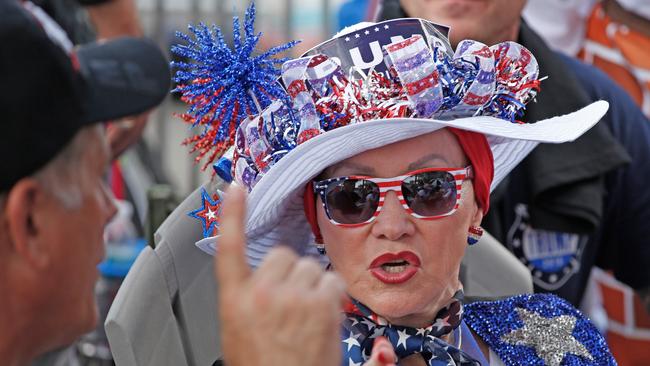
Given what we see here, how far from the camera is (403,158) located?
274 centimetres

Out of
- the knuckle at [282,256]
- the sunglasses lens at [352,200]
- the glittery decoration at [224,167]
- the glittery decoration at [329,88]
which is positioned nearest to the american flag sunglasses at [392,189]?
the sunglasses lens at [352,200]

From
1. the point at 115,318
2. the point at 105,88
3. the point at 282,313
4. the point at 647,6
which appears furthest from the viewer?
the point at 647,6

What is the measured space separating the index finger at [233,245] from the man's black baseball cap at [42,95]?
363 millimetres

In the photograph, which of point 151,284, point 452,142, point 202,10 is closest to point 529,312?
point 452,142

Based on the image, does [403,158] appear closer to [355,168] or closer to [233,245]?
[355,168]

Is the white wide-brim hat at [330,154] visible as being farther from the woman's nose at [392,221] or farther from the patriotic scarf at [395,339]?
the patriotic scarf at [395,339]

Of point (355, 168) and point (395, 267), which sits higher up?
point (355, 168)

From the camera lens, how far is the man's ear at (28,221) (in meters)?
1.88

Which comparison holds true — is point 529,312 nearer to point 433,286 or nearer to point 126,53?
point 433,286

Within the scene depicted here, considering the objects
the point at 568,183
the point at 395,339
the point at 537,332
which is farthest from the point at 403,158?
the point at 568,183

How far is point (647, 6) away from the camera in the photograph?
15.9 feet

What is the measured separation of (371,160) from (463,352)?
20.5 inches

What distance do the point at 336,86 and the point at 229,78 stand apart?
287 millimetres

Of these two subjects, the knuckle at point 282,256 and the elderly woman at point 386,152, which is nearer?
the knuckle at point 282,256
